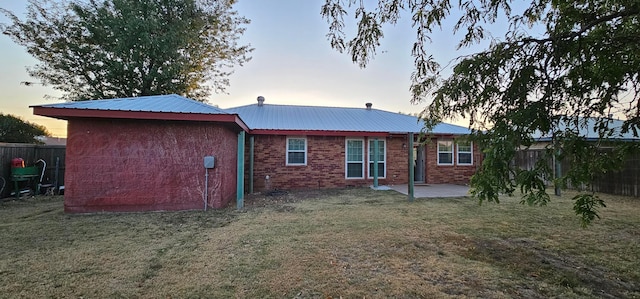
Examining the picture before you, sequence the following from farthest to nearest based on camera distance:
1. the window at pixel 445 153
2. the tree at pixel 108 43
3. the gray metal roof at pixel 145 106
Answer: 1. the tree at pixel 108 43
2. the window at pixel 445 153
3. the gray metal roof at pixel 145 106

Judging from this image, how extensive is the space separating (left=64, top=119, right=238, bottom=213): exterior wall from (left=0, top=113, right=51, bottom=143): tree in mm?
10832

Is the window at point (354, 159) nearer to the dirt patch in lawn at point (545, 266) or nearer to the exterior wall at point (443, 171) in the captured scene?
the exterior wall at point (443, 171)

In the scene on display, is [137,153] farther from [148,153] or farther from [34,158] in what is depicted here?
[34,158]

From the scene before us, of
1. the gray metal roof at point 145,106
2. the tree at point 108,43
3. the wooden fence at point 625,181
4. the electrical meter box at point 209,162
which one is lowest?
the wooden fence at point 625,181

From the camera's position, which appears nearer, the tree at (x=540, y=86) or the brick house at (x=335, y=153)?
the tree at (x=540, y=86)

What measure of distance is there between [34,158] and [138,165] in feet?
21.9

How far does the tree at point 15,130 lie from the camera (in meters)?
13.5

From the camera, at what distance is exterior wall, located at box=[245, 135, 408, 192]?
11836 mm

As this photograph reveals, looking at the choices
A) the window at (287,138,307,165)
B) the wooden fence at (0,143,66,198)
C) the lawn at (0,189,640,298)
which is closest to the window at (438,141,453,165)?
the window at (287,138,307,165)

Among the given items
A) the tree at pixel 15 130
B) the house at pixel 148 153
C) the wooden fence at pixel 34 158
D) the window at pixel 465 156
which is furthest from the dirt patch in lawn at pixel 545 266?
the tree at pixel 15 130

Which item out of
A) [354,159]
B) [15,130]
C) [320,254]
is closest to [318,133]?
[354,159]

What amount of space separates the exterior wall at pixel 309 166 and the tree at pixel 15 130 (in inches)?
453

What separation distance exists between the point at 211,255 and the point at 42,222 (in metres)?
4.58

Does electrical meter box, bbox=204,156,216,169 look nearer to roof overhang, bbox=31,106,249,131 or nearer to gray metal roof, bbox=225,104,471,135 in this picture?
roof overhang, bbox=31,106,249,131
